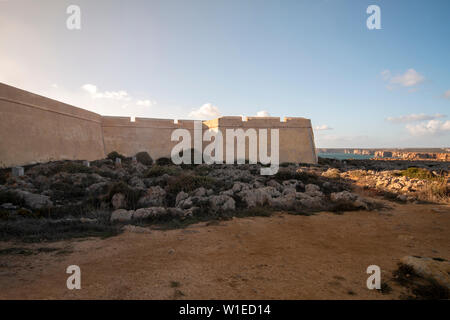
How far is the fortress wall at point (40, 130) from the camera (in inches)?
468

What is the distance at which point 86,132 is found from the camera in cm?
1830

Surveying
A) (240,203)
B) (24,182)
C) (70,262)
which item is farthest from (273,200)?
(24,182)

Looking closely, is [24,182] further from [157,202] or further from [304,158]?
[304,158]

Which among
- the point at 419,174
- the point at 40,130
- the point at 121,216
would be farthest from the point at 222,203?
the point at 40,130

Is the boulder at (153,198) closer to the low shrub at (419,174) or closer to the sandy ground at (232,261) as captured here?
the sandy ground at (232,261)

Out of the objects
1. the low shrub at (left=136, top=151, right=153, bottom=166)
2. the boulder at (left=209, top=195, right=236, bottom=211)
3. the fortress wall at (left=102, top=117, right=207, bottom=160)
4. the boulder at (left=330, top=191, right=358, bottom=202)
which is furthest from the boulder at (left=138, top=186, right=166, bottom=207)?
the fortress wall at (left=102, top=117, right=207, bottom=160)

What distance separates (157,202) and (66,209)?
7.26 feet

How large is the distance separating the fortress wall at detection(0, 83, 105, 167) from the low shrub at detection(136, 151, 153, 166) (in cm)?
321

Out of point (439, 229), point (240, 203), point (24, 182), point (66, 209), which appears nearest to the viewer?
point (439, 229)

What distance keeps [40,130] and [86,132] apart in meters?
A: 4.40

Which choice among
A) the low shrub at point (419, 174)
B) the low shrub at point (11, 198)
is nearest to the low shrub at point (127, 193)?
the low shrub at point (11, 198)

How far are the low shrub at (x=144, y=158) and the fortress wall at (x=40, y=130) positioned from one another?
321cm
